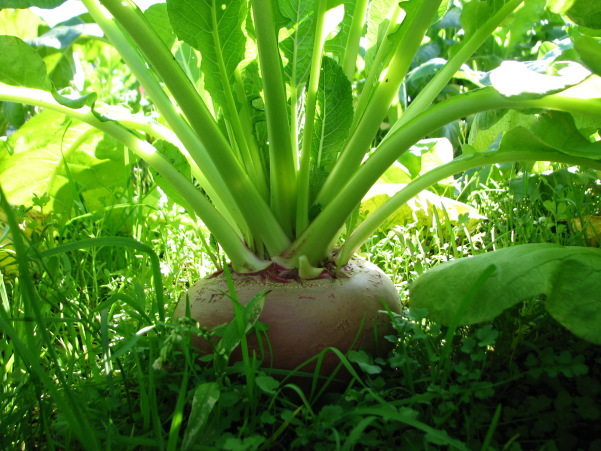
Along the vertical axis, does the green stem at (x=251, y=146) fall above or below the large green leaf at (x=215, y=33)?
below

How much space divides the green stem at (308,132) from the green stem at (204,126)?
0.05m

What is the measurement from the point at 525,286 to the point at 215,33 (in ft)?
2.14

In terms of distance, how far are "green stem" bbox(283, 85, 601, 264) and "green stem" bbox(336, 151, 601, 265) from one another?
0.07 m

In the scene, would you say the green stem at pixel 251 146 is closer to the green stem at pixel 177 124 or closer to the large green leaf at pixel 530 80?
the green stem at pixel 177 124

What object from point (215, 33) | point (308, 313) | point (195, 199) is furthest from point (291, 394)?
point (215, 33)

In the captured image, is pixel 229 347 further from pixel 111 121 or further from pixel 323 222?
pixel 111 121

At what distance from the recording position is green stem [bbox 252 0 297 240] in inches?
33.0

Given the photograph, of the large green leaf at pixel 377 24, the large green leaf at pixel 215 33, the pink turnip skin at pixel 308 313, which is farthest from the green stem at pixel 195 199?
the large green leaf at pixel 377 24

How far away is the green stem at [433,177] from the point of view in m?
0.95

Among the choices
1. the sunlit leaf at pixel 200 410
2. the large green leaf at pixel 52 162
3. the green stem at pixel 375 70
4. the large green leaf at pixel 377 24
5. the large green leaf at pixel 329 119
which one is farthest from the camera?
the large green leaf at pixel 52 162

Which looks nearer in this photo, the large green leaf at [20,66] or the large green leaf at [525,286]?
the large green leaf at [525,286]

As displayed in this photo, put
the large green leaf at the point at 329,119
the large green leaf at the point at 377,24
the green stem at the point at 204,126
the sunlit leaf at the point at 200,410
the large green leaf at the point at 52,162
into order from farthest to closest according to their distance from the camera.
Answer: the large green leaf at the point at 52,162, the large green leaf at the point at 377,24, the large green leaf at the point at 329,119, the green stem at the point at 204,126, the sunlit leaf at the point at 200,410

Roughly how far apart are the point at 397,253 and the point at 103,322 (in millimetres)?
843

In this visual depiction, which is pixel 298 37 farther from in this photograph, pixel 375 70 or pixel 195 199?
pixel 195 199
